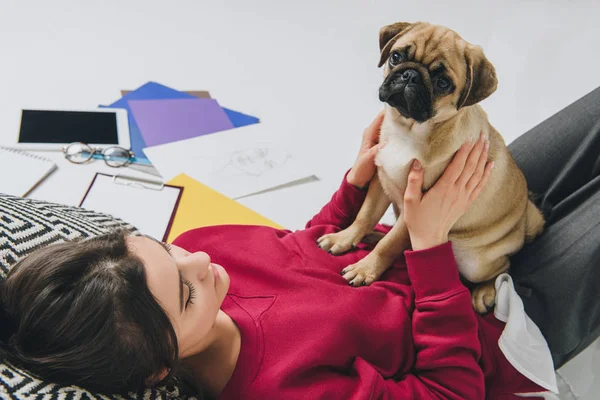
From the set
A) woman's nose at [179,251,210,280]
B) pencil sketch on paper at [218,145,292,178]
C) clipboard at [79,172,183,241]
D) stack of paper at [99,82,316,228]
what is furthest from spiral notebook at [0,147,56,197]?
woman's nose at [179,251,210,280]

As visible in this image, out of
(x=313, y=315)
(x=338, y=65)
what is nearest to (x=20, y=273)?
(x=313, y=315)

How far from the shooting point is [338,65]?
2.66 m

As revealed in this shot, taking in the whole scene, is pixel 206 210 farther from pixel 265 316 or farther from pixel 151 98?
pixel 151 98

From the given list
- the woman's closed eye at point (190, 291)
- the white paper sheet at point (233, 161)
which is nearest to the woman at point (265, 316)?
the woman's closed eye at point (190, 291)

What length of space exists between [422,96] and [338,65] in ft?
5.76

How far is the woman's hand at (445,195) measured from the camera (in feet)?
3.60

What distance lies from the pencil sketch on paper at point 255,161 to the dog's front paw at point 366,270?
72cm

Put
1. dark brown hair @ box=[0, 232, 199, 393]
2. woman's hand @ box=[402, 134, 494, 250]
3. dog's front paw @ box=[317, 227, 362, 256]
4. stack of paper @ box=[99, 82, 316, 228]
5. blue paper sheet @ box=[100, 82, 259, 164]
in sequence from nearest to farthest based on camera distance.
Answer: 1. dark brown hair @ box=[0, 232, 199, 393]
2. woman's hand @ box=[402, 134, 494, 250]
3. dog's front paw @ box=[317, 227, 362, 256]
4. stack of paper @ box=[99, 82, 316, 228]
5. blue paper sheet @ box=[100, 82, 259, 164]

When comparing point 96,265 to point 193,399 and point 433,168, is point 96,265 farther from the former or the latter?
point 433,168

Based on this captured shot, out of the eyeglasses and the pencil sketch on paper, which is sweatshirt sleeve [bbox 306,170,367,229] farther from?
the eyeglasses

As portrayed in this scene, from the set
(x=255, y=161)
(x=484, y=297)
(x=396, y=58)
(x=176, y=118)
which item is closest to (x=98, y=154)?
(x=176, y=118)

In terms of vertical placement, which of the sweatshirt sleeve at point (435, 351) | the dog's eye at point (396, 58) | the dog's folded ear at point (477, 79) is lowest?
the sweatshirt sleeve at point (435, 351)

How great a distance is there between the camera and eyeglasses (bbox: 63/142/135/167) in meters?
1.68

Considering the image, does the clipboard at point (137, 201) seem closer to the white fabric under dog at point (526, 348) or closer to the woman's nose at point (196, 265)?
the woman's nose at point (196, 265)
